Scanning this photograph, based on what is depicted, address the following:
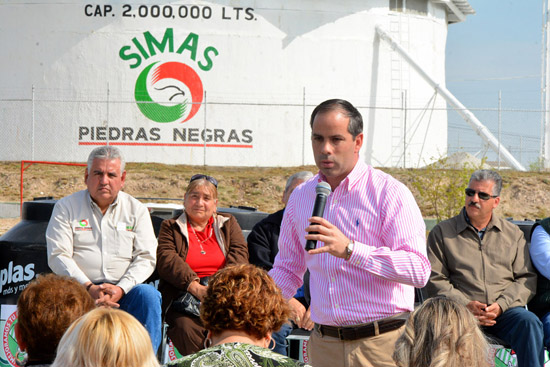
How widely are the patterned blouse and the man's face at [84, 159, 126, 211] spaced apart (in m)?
3.64

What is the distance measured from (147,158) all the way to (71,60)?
4.13 m

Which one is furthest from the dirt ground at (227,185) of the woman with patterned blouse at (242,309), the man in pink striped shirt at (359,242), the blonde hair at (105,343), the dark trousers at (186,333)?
the blonde hair at (105,343)

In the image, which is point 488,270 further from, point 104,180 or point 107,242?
point 104,180

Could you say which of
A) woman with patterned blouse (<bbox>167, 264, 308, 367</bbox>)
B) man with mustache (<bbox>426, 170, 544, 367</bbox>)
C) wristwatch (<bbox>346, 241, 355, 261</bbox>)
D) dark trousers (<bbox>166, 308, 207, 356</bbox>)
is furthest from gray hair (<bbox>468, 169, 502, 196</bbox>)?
woman with patterned blouse (<bbox>167, 264, 308, 367</bbox>)

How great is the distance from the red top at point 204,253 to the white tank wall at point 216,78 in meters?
17.0

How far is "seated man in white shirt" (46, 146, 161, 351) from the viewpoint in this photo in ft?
20.2

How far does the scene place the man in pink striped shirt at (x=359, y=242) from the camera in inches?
155

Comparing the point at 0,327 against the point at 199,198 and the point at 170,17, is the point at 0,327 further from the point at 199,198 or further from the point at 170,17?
the point at 170,17

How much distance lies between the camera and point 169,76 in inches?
923

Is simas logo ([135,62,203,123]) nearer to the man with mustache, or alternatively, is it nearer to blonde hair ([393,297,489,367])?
the man with mustache

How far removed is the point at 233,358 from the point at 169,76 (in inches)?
830

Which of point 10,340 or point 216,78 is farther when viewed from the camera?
point 216,78

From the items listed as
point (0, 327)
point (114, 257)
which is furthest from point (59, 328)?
point (0, 327)

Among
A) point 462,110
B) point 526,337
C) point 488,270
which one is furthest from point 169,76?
point 526,337
